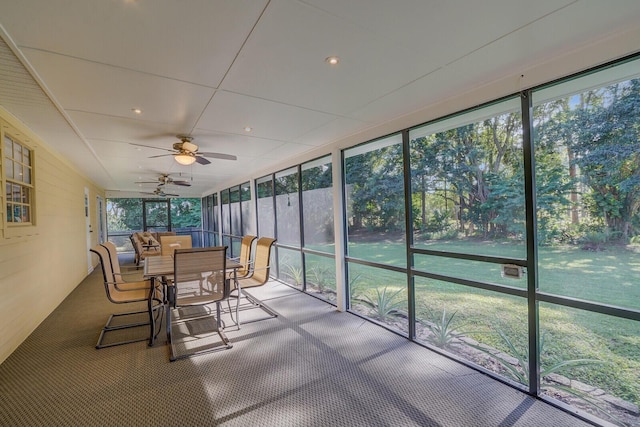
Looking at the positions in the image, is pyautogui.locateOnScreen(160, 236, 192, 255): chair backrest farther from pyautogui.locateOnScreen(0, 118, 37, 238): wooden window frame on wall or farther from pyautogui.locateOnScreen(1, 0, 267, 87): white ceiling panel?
pyautogui.locateOnScreen(1, 0, 267, 87): white ceiling panel

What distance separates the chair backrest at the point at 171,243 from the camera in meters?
4.68

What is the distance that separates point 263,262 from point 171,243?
209cm

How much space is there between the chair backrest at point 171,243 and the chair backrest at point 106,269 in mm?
1351

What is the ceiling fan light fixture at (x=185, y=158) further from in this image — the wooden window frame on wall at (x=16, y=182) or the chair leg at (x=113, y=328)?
the chair leg at (x=113, y=328)

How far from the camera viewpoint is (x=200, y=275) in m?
2.85

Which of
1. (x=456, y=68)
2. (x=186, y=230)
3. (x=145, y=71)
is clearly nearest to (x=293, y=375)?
(x=145, y=71)

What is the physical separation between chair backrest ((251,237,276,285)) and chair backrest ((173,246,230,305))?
27.4 inches

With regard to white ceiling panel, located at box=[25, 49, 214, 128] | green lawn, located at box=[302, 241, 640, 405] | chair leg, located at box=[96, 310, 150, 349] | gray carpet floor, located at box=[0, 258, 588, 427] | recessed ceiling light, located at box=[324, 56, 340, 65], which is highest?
recessed ceiling light, located at box=[324, 56, 340, 65]

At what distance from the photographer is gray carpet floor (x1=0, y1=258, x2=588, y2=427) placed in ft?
6.23

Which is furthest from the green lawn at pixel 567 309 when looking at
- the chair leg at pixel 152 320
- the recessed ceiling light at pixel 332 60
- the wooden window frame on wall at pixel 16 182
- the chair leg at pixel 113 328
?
the wooden window frame on wall at pixel 16 182

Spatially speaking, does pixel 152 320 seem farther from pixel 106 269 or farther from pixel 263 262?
pixel 263 262

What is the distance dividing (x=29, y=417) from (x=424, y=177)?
3678 millimetres

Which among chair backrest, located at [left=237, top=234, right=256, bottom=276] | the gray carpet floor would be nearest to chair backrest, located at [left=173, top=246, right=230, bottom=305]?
the gray carpet floor

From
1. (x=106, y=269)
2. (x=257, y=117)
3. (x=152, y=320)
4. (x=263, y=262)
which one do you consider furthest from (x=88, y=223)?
(x=257, y=117)
